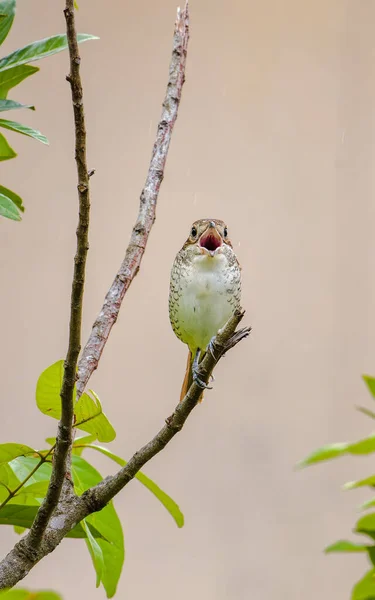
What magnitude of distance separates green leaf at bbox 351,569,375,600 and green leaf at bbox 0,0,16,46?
57cm

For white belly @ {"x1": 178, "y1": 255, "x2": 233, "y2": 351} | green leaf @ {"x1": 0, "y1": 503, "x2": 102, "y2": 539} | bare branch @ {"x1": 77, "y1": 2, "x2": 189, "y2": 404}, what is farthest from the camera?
white belly @ {"x1": 178, "y1": 255, "x2": 233, "y2": 351}

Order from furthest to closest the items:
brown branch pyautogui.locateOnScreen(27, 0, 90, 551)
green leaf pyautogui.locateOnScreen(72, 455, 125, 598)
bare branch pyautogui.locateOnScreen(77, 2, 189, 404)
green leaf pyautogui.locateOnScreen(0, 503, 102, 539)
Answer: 1. bare branch pyautogui.locateOnScreen(77, 2, 189, 404)
2. green leaf pyautogui.locateOnScreen(72, 455, 125, 598)
3. green leaf pyautogui.locateOnScreen(0, 503, 102, 539)
4. brown branch pyautogui.locateOnScreen(27, 0, 90, 551)

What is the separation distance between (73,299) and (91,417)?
18 cm

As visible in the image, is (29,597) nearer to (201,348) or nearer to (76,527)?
(76,527)

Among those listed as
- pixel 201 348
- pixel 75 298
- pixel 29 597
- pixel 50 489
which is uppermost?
pixel 201 348

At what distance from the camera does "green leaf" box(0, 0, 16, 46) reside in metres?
0.69

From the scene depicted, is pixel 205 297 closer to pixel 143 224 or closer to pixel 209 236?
pixel 209 236

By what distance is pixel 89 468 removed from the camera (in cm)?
78

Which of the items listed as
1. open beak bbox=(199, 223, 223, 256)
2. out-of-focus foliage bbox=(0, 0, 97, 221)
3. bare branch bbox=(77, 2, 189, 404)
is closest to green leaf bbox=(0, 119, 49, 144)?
out-of-focus foliage bbox=(0, 0, 97, 221)

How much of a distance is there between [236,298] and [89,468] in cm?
53

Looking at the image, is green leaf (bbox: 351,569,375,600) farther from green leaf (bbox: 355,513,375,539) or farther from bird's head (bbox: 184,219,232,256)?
bird's head (bbox: 184,219,232,256)

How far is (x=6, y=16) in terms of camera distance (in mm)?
681

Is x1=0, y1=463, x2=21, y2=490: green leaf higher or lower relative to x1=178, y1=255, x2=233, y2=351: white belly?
lower

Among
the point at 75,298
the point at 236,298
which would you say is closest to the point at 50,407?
the point at 75,298
